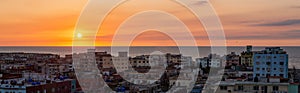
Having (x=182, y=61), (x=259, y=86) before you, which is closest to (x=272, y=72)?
(x=259, y=86)

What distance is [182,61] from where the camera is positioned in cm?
2672

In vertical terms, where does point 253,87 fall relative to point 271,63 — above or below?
below

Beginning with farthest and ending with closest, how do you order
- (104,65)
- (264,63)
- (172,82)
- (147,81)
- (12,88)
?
1. (104,65)
2. (264,63)
3. (147,81)
4. (172,82)
5. (12,88)

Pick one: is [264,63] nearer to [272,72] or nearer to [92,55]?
[272,72]

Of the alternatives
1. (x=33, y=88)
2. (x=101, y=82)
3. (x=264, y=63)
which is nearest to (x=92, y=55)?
→ (x=101, y=82)

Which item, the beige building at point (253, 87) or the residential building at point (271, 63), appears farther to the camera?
the residential building at point (271, 63)

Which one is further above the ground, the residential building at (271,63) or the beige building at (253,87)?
the residential building at (271,63)

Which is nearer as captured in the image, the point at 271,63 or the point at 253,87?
the point at 253,87

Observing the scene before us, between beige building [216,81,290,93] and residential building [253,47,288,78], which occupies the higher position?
residential building [253,47,288,78]

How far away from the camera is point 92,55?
92.9 ft

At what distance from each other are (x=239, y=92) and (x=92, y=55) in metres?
21.2

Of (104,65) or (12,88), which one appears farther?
(104,65)

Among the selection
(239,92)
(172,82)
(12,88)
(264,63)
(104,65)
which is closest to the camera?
(239,92)

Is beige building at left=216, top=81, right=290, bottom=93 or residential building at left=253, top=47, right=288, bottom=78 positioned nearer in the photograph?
beige building at left=216, top=81, right=290, bottom=93
